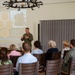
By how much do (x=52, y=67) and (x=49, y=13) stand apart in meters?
5.62

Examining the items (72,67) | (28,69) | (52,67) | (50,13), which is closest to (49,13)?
(50,13)

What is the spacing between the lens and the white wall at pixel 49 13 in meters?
9.35

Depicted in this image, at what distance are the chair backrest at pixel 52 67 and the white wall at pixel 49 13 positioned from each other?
5044 millimetres

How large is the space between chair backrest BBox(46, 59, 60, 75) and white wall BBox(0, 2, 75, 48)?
5.04 metres

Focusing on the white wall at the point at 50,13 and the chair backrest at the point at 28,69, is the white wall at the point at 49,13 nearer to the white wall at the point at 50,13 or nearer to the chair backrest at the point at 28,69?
the white wall at the point at 50,13

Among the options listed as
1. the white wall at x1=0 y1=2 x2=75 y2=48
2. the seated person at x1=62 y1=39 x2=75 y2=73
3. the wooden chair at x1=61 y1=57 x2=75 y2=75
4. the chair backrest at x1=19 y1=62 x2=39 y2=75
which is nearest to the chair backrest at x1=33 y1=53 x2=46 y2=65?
the seated person at x1=62 y1=39 x2=75 y2=73

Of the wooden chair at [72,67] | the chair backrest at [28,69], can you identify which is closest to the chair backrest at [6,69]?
the chair backrest at [28,69]

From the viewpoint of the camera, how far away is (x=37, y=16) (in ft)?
32.9

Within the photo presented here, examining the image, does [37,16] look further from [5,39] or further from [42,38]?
[5,39]

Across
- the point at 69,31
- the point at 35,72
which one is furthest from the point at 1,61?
the point at 69,31

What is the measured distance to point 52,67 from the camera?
4.43m

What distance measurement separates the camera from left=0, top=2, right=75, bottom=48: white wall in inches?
368

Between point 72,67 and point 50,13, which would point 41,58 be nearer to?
point 72,67

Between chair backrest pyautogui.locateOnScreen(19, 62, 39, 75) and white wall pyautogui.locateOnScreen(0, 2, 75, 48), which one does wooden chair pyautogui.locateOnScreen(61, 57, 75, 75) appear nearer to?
chair backrest pyautogui.locateOnScreen(19, 62, 39, 75)
